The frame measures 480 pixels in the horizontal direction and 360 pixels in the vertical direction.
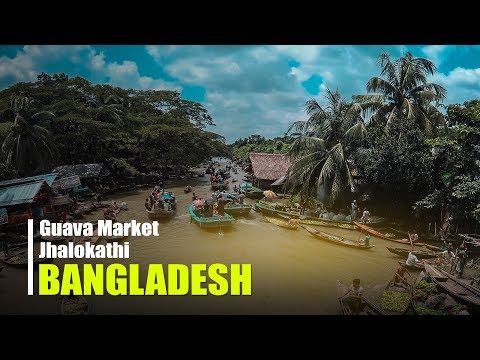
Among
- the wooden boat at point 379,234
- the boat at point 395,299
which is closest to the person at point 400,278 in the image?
the boat at point 395,299

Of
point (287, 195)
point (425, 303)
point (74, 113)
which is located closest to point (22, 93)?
point (74, 113)

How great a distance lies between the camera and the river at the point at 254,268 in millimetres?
5453

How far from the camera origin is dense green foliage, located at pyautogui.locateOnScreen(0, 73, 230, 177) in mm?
11188

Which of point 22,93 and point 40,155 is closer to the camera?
point 40,155

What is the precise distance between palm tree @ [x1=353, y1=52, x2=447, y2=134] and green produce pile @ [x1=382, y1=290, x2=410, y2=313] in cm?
627

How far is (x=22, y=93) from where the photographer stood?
1382 cm

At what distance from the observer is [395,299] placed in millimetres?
5488

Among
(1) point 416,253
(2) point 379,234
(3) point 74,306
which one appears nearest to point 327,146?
(2) point 379,234

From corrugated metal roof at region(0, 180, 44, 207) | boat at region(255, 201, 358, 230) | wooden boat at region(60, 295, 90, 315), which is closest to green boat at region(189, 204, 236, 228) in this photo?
boat at region(255, 201, 358, 230)

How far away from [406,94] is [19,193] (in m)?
12.1

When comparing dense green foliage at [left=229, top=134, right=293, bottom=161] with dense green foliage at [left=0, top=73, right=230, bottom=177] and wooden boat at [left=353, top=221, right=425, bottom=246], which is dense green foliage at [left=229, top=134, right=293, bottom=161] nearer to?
dense green foliage at [left=0, top=73, right=230, bottom=177]
